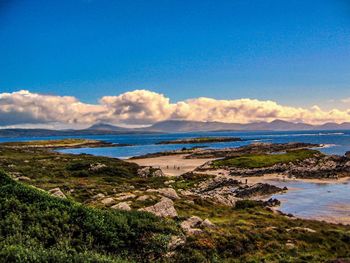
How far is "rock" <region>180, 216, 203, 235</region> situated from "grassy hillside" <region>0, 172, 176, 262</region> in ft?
4.56

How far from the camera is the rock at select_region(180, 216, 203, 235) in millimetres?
21812

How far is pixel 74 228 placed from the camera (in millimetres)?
18234

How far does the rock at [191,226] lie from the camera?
21812mm

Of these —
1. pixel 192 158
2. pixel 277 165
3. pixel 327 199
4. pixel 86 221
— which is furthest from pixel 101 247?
pixel 192 158

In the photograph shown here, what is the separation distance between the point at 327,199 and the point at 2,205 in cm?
4030

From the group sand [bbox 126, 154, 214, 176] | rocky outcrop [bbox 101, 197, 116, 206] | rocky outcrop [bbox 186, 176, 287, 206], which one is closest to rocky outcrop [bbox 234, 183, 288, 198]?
rocky outcrop [bbox 186, 176, 287, 206]

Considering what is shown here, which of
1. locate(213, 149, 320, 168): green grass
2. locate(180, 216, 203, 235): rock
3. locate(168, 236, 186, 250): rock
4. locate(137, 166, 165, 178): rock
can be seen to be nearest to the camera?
locate(168, 236, 186, 250): rock

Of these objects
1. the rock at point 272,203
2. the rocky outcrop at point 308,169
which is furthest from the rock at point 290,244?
the rocky outcrop at point 308,169

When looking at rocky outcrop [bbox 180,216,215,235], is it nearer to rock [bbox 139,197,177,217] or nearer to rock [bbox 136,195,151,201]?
rock [bbox 139,197,177,217]

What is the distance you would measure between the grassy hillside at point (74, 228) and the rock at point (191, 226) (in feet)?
4.56

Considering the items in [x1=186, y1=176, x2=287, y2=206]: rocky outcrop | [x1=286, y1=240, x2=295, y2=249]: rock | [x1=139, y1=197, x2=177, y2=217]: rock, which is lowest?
[x1=186, y1=176, x2=287, y2=206]: rocky outcrop

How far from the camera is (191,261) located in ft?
59.9

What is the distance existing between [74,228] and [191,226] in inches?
324

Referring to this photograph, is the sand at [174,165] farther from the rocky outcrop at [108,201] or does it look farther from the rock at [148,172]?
the rocky outcrop at [108,201]
